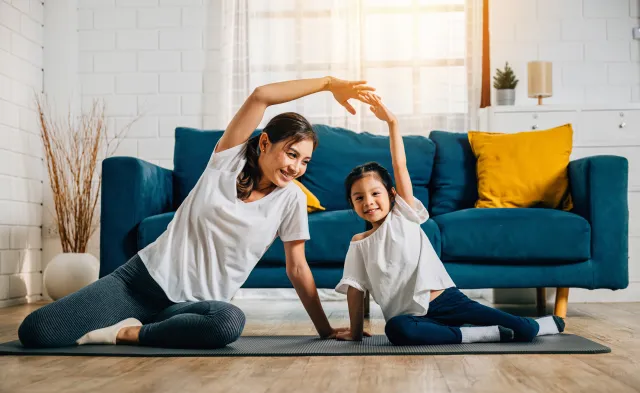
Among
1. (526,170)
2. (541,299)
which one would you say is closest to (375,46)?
(526,170)

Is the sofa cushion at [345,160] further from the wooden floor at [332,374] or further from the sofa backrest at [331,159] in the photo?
the wooden floor at [332,374]

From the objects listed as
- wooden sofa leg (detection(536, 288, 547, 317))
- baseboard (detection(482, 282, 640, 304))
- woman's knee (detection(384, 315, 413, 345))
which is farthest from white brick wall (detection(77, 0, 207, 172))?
woman's knee (detection(384, 315, 413, 345))

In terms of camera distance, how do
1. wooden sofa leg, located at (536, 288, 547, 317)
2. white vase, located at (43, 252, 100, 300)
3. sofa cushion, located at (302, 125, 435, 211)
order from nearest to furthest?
sofa cushion, located at (302, 125, 435, 211) → wooden sofa leg, located at (536, 288, 547, 317) → white vase, located at (43, 252, 100, 300)

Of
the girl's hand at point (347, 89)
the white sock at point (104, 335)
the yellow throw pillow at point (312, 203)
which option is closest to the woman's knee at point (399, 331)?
the girl's hand at point (347, 89)

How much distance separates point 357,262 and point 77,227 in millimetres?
2411

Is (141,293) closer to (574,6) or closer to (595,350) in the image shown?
(595,350)

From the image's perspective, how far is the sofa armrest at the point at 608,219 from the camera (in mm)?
3125

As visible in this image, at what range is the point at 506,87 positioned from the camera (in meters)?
4.54

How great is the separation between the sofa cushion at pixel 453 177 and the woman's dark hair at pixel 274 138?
1.55 m

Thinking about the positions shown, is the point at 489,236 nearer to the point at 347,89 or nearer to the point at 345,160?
the point at 345,160

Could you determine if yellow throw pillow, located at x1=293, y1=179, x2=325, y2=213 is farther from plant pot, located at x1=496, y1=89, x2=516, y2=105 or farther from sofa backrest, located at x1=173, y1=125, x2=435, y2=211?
plant pot, located at x1=496, y1=89, x2=516, y2=105

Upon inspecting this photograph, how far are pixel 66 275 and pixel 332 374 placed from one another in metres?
2.65

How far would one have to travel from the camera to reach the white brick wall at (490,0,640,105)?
4738 mm

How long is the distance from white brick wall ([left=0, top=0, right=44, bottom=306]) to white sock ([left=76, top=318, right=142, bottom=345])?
83.6 inches
